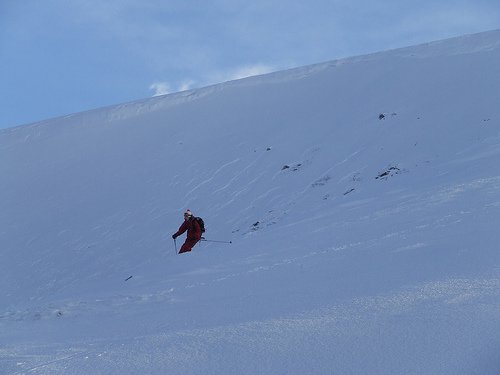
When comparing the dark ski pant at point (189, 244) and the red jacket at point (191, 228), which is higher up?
the red jacket at point (191, 228)

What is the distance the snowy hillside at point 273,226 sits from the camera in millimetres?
5855

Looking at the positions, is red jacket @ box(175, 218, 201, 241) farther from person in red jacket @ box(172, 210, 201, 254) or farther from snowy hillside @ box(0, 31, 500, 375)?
snowy hillside @ box(0, 31, 500, 375)

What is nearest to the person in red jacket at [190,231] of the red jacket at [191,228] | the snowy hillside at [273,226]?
the red jacket at [191,228]

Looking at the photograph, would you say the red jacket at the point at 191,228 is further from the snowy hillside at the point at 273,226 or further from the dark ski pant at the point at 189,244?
the snowy hillside at the point at 273,226

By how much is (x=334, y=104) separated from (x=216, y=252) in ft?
45.0

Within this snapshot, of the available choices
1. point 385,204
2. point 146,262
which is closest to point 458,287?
point 385,204

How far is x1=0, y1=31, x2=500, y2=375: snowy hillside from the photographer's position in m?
5.86

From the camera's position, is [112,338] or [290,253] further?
[290,253]

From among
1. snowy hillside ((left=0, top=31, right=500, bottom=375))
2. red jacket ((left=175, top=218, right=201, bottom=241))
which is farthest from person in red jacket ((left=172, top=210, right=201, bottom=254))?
snowy hillside ((left=0, top=31, right=500, bottom=375))

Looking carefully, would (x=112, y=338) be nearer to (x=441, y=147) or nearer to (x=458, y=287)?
(x=458, y=287)

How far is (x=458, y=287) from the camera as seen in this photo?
6.25m

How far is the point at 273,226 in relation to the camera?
43.2 ft

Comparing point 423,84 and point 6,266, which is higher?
point 423,84

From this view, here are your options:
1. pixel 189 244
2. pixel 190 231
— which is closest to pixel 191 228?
pixel 190 231
